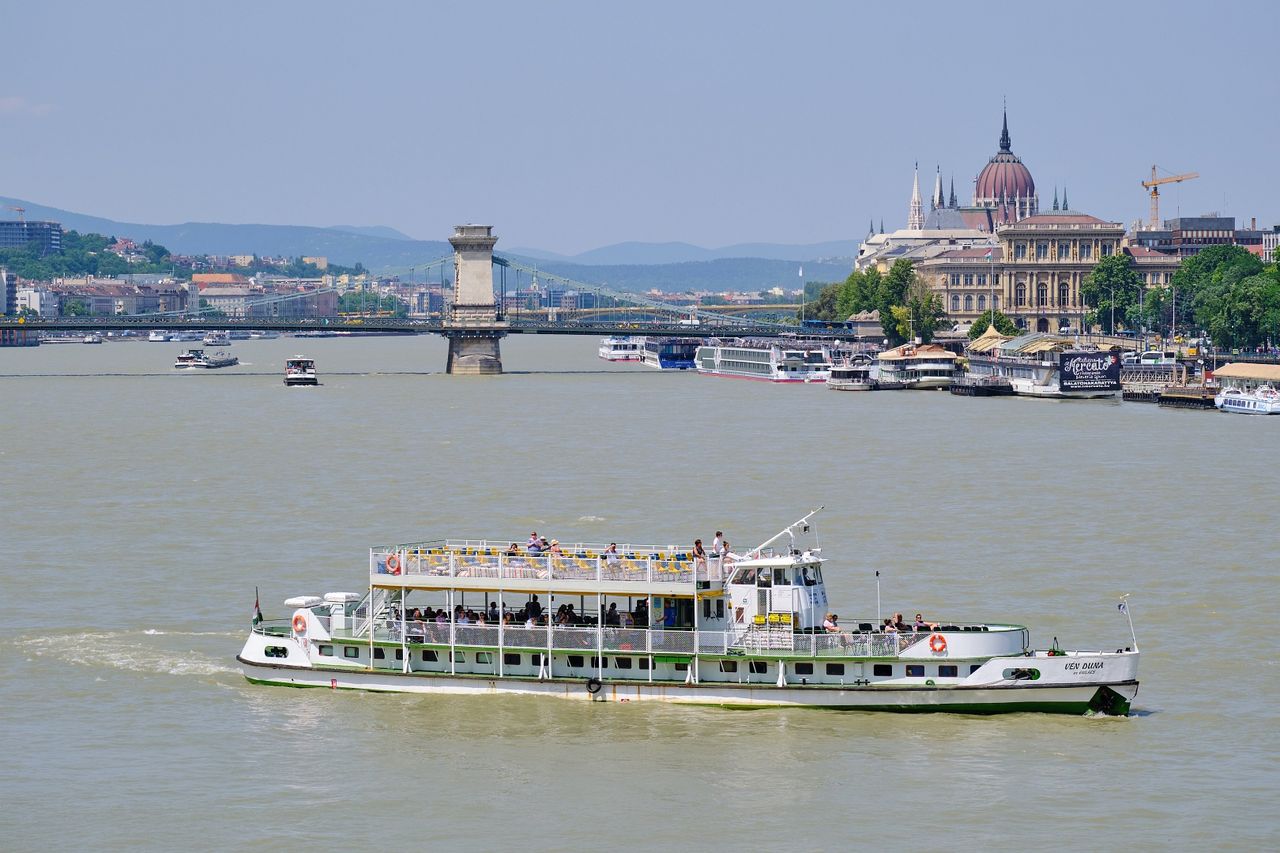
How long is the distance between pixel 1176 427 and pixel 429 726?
64.3 m

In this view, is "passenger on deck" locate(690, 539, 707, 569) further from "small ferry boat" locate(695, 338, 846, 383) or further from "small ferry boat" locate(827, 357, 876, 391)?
"small ferry boat" locate(695, 338, 846, 383)

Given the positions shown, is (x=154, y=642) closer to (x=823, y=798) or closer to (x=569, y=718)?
(x=569, y=718)

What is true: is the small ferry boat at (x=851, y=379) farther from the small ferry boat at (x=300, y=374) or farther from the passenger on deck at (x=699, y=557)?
the passenger on deck at (x=699, y=557)

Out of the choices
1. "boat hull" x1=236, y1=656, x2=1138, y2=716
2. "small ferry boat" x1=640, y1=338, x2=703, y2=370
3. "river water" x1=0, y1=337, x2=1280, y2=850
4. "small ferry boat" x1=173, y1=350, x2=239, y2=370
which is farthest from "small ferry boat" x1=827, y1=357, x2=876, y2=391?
"boat hull" x1=236, y1=656, x2=1138, y2=716

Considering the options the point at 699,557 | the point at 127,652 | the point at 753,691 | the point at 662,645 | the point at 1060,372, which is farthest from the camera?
the point at 1060,372

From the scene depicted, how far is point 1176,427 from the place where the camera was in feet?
297

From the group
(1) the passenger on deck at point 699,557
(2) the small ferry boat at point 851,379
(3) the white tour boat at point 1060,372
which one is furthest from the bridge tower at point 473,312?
(1) the passenger on deck at point 699,557

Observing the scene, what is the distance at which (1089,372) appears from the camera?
117 meters

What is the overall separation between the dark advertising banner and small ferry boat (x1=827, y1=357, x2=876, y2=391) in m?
17.0

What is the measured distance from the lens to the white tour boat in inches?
4592

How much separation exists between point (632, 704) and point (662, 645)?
98 centimetres

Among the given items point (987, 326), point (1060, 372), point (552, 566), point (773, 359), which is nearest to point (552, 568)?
point (552, 566)

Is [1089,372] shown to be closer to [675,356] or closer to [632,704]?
[675,356]

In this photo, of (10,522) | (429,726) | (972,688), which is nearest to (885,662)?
(972,688)
